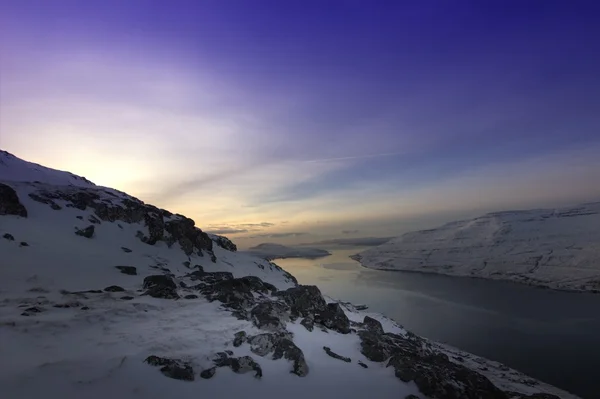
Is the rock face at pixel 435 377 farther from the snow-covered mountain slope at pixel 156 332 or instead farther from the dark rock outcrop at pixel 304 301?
the dark rock outcrop at pixel 304 301

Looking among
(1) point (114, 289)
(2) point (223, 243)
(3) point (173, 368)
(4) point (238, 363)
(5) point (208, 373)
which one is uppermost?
(2) point (223, 243)

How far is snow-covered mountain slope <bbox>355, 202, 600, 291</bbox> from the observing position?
93.6 metres

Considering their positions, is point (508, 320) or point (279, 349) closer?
point (279, 349)

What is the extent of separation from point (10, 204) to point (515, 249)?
459 feet

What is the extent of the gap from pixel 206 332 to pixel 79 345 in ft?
17.5

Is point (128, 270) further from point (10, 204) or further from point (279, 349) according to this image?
point (279, 349)

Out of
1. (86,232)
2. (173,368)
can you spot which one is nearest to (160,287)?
(173,368)

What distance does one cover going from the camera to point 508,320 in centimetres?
5259

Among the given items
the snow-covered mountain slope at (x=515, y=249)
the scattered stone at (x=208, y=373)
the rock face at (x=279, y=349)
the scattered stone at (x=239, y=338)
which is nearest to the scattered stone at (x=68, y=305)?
the scattered stone at (x=239, y=338)

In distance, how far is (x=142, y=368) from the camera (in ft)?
36.3

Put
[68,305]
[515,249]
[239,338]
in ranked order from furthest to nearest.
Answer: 1. [515,249]
2. [68,305]
3. [239,338]

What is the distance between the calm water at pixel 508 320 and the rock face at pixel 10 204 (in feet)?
162

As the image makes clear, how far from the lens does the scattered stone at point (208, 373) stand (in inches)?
466

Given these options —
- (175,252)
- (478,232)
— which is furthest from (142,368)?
(478,232)
